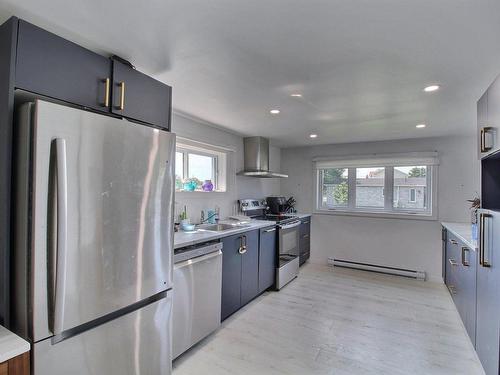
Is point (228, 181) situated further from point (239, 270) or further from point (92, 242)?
point (92, 242)

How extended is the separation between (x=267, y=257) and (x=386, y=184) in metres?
2.41

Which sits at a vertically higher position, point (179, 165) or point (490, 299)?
point (179, 165)

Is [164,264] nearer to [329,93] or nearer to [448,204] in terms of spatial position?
[329,93]

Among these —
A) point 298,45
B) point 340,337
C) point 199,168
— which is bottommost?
point 340,337

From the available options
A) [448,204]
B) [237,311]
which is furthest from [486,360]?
[448,204]

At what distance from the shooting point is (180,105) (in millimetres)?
2689

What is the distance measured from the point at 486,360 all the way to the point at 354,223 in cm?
287

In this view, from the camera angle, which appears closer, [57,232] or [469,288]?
[57,232]

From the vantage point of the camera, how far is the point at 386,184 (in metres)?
4.45

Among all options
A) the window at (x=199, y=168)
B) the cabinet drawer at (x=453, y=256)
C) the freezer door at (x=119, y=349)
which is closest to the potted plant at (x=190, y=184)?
the window at (x=199, y=168)

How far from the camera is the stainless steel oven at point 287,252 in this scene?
11.9ft

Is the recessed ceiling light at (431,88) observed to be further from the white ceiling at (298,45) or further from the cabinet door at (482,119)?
the cabinet door at (482,119)

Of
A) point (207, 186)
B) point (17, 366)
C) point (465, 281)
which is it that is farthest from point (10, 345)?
point (465, 281)

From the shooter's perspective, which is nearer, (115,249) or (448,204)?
(115,249)
